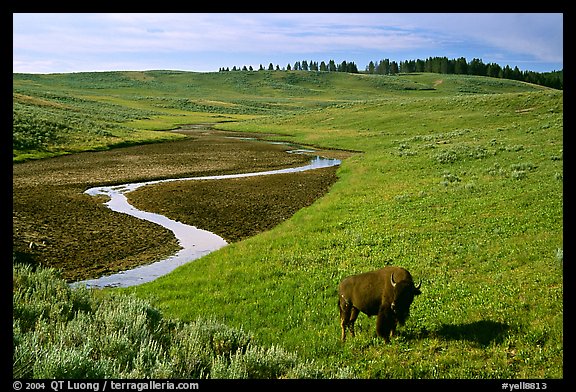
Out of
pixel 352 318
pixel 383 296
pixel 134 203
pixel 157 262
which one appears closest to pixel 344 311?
pixel 352 318

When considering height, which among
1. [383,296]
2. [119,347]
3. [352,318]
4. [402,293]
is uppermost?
[402,293]

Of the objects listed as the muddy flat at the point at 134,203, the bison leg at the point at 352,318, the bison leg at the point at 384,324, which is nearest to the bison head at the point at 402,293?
the bison leg at the point at 384,324

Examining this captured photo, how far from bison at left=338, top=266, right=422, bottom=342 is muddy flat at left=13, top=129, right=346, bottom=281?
34.1 ft

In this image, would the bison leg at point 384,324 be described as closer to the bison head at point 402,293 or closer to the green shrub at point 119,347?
the bison head at point 402,293

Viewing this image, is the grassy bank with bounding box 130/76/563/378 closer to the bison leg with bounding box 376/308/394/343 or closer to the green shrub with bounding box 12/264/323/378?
the bison leg with bounding box 376/308/394/343

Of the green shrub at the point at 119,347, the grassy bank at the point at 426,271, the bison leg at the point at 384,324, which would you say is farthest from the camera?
the bison leg at the point at 384,324

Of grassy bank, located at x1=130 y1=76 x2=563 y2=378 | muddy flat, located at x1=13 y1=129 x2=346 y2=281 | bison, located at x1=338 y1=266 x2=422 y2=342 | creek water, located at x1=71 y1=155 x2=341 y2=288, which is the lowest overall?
creek water, located at x1=71 y1=155 x2=341 y2=288

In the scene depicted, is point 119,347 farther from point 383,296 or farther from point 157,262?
point 157,262

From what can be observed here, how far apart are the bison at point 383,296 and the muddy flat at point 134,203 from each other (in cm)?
1040

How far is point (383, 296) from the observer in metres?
6.85

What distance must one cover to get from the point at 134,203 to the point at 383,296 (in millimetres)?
21075

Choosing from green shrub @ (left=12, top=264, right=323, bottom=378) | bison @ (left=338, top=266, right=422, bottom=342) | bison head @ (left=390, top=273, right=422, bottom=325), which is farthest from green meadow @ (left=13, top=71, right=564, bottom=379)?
bison head @ (left=390, top=273, right=422, bottom=325)

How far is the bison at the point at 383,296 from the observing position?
261 inches

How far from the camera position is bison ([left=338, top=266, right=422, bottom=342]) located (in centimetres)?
664
